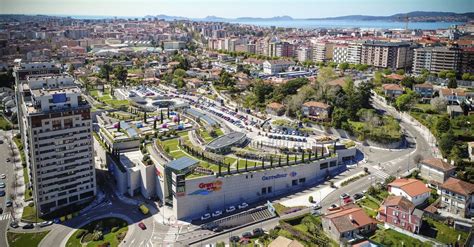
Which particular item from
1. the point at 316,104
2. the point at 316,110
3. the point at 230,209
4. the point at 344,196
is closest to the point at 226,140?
the point at 230,209

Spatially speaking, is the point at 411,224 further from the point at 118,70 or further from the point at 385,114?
the point at 118,70

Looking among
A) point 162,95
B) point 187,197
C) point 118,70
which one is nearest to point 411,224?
point 187,197

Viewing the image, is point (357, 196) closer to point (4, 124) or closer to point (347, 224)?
point (347, 224)

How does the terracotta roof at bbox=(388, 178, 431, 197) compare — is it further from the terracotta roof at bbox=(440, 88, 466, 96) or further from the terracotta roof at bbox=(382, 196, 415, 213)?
the terracotta roof at bbox=(440, 88, 466, 96)

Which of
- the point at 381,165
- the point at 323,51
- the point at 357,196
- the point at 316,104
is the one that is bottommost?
the point at 357,196

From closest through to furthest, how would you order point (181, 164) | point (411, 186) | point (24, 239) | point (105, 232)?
point (24, 239), point (105, 232), point (411, 186), point (181, 164)

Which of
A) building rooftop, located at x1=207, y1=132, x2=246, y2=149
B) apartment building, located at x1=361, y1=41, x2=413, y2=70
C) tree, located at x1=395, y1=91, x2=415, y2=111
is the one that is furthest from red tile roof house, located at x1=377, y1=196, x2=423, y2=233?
apartment building, located at x1=361, y1=41, x2=413, y2=70

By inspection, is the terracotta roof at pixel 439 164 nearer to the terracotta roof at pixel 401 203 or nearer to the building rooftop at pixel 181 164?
the terracotta roof at pixel 401 203
